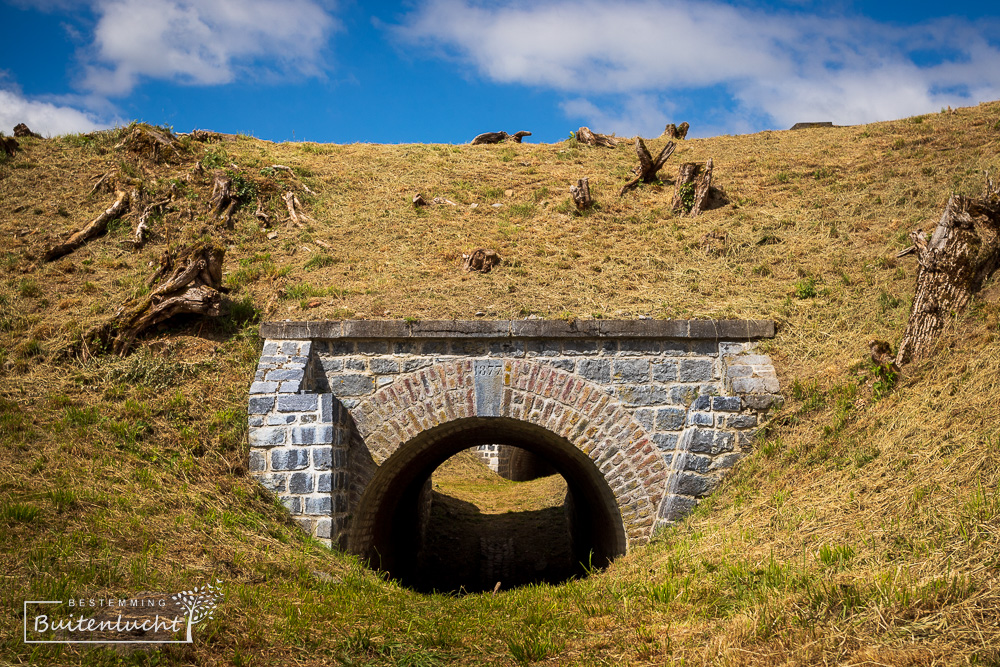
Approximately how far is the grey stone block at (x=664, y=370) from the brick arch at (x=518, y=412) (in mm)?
652

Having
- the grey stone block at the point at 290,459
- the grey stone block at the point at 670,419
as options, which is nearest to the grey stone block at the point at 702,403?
the grey stone block at the point at 670,419

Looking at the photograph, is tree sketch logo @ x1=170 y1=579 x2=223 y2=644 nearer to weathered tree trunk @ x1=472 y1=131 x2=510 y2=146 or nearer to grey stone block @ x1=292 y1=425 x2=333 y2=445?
→ grey stone block @ x1=292 y1=425 x2=333 y2=445

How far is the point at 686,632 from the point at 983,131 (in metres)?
13.4

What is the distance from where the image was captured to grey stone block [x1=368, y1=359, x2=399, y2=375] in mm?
8469

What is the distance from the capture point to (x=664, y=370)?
8461 millimetres

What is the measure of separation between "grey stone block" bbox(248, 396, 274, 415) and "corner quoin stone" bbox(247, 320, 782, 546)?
0.5 inches

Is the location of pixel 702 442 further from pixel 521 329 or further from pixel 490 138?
pixel 490 138

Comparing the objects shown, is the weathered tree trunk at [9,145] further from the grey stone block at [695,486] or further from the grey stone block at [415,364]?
the grey stone block at [695,486]

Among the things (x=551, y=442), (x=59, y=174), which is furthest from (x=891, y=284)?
(x=59, y=174)

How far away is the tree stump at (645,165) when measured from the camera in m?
14.0

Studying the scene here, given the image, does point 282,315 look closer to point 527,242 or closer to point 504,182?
point 527,242

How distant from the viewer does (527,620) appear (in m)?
6.02

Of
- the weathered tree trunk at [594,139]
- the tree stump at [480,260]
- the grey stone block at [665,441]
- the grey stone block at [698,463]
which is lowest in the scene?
the grey stone block at [698,463]

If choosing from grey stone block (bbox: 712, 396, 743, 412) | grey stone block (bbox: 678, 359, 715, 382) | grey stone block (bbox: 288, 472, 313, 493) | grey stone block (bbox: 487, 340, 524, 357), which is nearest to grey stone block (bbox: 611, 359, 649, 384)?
grey stone block (bbox: 678, 359, 715, 382)
